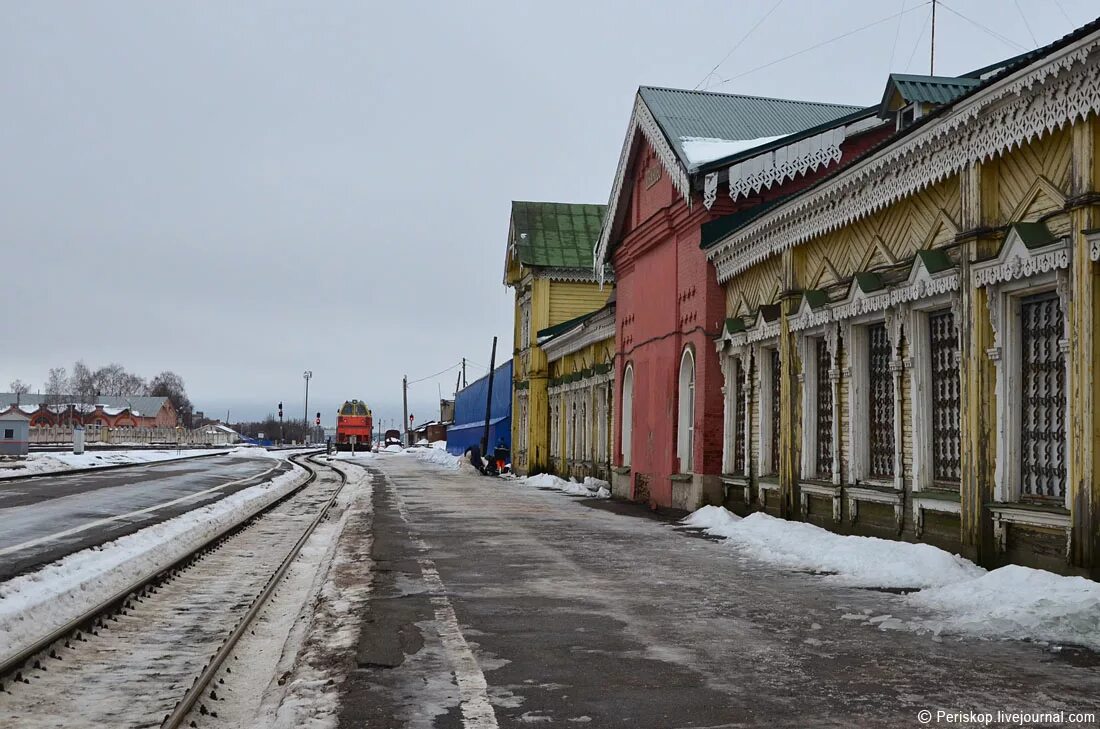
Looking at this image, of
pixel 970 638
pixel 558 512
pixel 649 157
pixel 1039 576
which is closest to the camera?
pixel 970 638

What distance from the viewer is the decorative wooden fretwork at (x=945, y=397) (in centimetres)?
1020

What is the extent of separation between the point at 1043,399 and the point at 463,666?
5.67 metres

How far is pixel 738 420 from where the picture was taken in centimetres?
1647

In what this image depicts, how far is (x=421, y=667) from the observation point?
5727 mm

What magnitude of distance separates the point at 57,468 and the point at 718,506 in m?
26.3

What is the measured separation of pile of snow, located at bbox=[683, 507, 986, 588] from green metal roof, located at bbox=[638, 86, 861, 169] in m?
8.09

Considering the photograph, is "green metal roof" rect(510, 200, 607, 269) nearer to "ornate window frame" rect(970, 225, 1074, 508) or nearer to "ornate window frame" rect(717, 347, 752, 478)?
"ornate window frame" rect(717, 347, 752, 478)

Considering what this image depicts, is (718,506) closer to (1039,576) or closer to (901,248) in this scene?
(901,248)

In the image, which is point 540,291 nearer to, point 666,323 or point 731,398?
point 666,323

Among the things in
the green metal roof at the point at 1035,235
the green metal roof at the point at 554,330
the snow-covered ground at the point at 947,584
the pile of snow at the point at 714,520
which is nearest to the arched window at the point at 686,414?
the pile of snow at the point at 714,520

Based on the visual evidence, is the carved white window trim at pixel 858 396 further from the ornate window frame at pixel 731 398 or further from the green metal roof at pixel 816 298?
the ornate window frame at pixel 731 398

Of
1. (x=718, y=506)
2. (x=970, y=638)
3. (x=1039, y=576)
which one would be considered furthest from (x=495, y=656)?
(x=718, y=506)

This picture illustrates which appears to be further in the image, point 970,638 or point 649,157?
point 649,157

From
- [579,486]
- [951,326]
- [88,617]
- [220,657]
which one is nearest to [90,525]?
[88,617]
